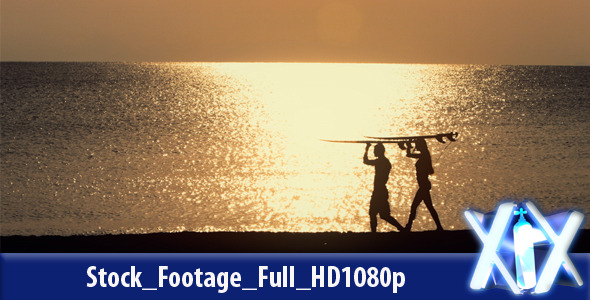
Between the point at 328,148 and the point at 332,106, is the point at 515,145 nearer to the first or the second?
the point at 328,148

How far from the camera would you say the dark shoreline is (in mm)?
10984

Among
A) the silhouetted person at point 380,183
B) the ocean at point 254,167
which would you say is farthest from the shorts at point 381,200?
the ocean at point 254,167

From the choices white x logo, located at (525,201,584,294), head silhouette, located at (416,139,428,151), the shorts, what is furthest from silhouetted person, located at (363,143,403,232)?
white x logo, located at (525,201,584,294)

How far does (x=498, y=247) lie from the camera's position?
26.3 ft

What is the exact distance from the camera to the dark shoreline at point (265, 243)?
11.0 m

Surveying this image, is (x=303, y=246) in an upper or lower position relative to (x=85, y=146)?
lower

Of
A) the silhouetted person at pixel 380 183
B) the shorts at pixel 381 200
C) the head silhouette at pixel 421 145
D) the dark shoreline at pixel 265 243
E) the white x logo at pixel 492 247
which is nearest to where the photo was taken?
the white x logo at pixel 492 247

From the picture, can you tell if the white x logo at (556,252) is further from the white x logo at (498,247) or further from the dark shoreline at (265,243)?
the dark shoreline at (265,243)

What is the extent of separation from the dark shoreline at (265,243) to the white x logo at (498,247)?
2.63 metres

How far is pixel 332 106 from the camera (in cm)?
13350

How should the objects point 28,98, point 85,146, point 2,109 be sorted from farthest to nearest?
point 28,98 < point 2,109 < point 85,146

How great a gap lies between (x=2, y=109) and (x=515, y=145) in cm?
6647

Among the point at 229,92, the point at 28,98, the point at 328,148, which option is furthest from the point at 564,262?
the point at 229,92

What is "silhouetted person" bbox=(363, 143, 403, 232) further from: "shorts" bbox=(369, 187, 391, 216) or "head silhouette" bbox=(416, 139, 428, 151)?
"head silhouette" bbox=(416, 139, 428, 151)
